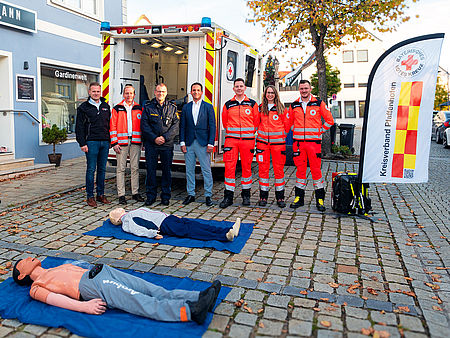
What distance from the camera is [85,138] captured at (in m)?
7.06

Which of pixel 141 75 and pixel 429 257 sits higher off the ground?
pixel 141 75

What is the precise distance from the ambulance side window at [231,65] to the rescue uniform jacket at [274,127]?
4.76 feet

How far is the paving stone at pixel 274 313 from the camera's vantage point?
11.3ft

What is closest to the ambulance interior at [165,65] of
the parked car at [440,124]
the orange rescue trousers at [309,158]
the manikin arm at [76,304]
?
the orange rescue trousers at [309,158]

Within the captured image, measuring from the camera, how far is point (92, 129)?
7.04 metres

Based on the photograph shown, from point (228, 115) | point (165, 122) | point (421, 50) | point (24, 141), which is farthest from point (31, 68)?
point (421, 50)

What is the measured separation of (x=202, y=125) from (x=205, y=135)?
18cm

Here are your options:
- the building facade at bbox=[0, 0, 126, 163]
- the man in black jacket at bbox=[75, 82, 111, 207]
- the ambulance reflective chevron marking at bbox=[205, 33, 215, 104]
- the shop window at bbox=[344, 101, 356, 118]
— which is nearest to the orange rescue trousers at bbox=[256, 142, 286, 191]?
the ambulance reflective chevron marking at bbox=[205, 33, 215, 104]

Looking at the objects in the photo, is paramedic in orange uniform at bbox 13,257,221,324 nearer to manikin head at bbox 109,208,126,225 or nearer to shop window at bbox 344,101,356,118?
manikin head at bbox 109,208,126,225

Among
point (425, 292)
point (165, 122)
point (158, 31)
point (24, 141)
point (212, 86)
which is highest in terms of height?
point (158, 31)

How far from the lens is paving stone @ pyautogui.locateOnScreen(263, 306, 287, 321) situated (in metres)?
3.46

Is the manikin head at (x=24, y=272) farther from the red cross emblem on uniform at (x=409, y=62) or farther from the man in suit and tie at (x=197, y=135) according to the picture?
the red cross emblem on uniform at (x=409, y=62)

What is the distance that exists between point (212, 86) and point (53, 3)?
22.0 ft

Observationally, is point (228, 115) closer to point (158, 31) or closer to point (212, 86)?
point (212, 86)
